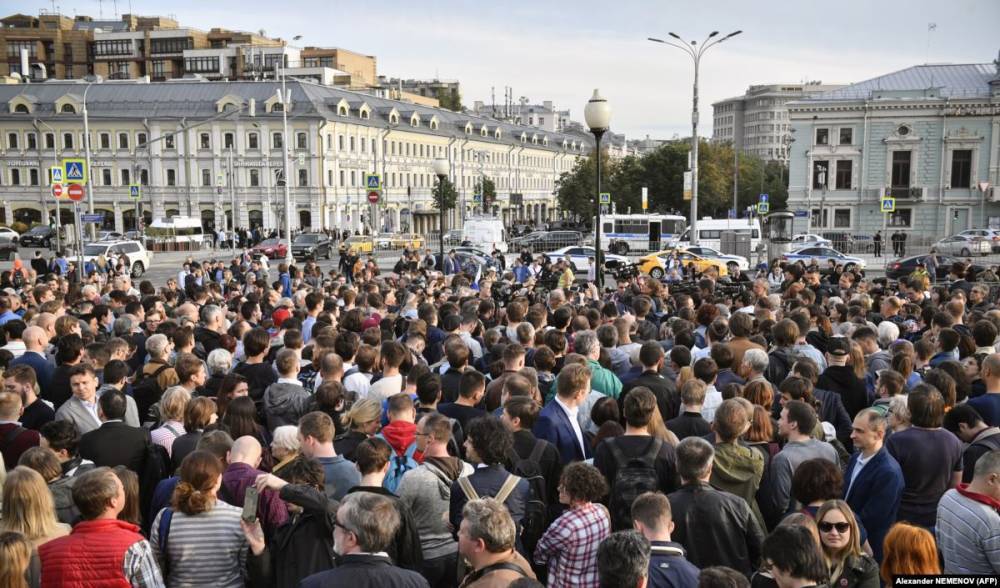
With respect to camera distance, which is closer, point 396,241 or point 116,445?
point 116,445

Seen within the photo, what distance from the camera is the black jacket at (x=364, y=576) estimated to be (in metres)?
3.83

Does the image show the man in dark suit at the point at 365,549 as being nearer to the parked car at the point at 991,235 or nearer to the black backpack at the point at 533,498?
the black backpack at the point at 533,498

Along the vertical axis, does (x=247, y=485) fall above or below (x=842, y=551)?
above

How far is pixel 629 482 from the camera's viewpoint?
5445 mm

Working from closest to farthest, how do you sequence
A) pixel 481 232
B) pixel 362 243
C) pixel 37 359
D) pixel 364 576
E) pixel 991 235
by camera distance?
pixel 364 576 < pixel 37 359 < pixel 991 235 < pixel 481 232 < pixel 362 243

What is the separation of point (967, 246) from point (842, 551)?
4480 centimetres

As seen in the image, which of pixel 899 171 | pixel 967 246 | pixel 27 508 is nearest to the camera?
pixel 27 508

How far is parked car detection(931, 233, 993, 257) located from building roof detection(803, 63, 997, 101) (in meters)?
14.2

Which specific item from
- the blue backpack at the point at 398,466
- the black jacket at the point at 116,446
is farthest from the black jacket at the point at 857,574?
the black jacket at the point at 116,446

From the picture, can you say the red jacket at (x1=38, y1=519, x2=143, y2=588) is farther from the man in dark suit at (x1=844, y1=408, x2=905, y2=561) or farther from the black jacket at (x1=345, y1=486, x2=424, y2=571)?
the man in dark suit at (x1=844, y1=408, x2=905, y2=561)

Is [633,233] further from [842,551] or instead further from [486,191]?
[842,551]

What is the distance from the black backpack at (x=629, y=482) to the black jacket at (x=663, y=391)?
1.82 metres

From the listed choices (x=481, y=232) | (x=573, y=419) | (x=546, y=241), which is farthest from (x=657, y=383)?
(x=546, y=241)

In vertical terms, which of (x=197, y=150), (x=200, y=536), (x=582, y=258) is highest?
(x=197, y=150)
